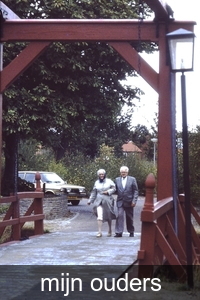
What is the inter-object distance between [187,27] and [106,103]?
12.8 metres

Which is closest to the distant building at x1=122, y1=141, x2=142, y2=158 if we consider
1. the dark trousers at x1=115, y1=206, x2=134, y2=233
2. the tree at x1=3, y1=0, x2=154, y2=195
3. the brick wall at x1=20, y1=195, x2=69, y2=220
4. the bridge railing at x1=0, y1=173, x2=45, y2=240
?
the brick wall at x1=20, y1=195, x2=69, y2=220

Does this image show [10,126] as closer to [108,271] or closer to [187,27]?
[187,27]

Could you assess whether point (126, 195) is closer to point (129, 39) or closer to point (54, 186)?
point (129, 39)

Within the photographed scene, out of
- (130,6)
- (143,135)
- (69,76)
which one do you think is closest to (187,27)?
(69,76)

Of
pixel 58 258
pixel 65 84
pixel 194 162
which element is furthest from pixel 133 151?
pixel 58 258

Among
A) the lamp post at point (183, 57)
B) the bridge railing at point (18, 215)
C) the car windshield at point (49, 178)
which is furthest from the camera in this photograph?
the car windshield at point (49, 178)

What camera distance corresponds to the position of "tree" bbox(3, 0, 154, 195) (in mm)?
22391

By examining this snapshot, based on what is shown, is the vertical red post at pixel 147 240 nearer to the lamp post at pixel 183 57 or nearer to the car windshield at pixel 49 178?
the lamp post at pixel 183 57

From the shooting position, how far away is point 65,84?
910 inches

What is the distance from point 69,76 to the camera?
75.5ft

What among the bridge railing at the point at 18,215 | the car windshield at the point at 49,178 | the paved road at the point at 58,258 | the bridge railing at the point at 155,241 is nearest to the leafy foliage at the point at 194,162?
the car windshield at the point at 49,178

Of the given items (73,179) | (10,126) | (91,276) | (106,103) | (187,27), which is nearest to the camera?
(91,276)

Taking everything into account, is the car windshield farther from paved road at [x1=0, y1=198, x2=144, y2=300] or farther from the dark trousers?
paved road at [x1=0, y1=198, x2=144, y2=300]

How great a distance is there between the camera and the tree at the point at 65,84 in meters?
22.4
